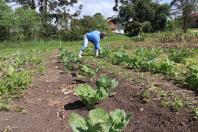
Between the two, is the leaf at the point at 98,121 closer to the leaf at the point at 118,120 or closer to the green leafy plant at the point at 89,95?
the leaf at the point at 118,120

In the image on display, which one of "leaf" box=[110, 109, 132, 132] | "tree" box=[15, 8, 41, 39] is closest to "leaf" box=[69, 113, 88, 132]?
"leaf" box=[110, 109, 132, 132]

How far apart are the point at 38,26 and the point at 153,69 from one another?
121ft

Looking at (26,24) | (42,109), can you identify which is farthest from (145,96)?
(26,24)

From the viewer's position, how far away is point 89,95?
7.19m

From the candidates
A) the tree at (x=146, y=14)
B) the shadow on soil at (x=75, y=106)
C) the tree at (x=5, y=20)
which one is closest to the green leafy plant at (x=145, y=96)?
the shadow on soil at (x=75, y=106)

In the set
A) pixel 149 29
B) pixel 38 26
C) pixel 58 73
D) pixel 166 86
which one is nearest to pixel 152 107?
pixel 166 86

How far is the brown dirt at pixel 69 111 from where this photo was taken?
6.12 m

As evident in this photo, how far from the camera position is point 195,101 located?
6984 millimetres

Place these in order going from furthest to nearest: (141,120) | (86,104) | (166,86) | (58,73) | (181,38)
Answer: (181,38)
(58,73)
(166,86)
(86,104)
(141,120)

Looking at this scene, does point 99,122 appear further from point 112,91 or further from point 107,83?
point 112,91

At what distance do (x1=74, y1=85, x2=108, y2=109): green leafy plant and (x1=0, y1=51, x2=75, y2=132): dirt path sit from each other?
0.40 m

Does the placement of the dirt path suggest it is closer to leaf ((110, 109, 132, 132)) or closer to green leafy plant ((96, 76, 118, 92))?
green leafy plant ((96, 76, 118, 92))

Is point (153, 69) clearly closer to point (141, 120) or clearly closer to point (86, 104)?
point (86, 104)

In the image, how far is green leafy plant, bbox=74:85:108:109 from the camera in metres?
7.17
